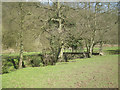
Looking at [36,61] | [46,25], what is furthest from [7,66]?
[46,25]

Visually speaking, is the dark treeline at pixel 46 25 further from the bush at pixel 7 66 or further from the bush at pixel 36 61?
the bush at pixel 7 66

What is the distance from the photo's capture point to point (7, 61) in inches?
482

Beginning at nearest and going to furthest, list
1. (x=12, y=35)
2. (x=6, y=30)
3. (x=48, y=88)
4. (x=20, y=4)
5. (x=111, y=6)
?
(x=48, y=88) < (x=6, y=30) < (x=12, y=35) < (x=20, y=4) < (x=111, y=6)

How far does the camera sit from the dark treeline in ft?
39.2

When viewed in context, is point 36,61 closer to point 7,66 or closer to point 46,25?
point 7,66

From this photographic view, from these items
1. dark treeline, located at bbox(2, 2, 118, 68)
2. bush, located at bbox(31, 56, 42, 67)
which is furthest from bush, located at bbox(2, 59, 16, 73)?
bush, located at bbox(31, 56, 42, 67)

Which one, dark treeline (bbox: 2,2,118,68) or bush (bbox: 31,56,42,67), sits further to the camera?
bush (bbox: 31,56,42,67)

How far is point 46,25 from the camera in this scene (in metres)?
15.0

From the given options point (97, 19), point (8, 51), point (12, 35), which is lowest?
point (8, 51)

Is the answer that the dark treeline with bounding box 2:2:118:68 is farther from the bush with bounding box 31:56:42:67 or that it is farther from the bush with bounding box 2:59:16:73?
the bush with bounding box 2:59:16:73

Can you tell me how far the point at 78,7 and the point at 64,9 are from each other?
1810mm

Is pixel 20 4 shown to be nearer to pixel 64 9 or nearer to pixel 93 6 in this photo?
pixel 64 9

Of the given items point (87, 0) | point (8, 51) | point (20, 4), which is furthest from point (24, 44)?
point (87, 0)

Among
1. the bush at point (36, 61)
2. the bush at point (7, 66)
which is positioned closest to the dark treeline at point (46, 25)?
the bush at point (36, 61)
